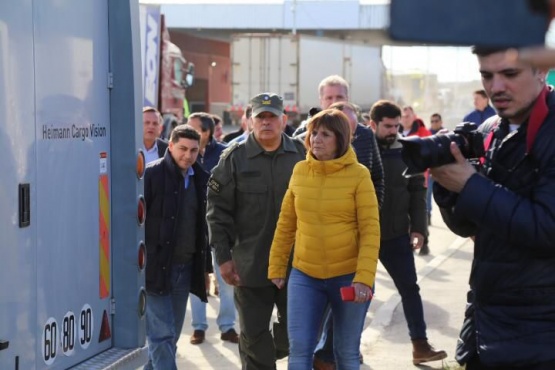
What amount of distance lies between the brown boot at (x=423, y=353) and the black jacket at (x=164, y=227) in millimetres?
1866

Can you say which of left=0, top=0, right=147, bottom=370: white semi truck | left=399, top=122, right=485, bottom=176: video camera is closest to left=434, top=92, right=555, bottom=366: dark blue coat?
left=399, top=122, right=485, bottom=176: video camera

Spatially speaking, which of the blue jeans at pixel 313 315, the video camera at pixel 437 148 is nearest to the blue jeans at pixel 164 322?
the blue jeans at pixel 313 315

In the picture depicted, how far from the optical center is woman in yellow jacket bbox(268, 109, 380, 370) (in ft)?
19.5

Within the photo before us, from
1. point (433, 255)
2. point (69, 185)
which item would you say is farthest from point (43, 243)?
point (433, 255)

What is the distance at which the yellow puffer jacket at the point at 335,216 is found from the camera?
19.4 feet

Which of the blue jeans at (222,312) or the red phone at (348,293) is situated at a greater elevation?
the red phone at (348,293)

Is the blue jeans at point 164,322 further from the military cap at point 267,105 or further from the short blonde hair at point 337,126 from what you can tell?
the short blonde hair at point 337,126

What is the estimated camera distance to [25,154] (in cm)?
446

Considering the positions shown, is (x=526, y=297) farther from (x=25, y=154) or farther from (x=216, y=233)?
(x=216, y=233)

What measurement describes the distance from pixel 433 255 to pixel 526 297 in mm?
11158

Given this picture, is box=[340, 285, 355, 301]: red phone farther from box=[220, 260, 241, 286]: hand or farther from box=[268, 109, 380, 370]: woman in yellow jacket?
box=[220, 260, 241, 286]: hand

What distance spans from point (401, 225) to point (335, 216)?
89.6 inches

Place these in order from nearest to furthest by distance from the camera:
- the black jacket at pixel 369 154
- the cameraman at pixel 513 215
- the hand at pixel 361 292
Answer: the cameraman at pixel 513 215 → the hand at pixel 361 292 → the black jacket at pixel 369 154

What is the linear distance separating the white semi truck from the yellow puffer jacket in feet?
3.16
